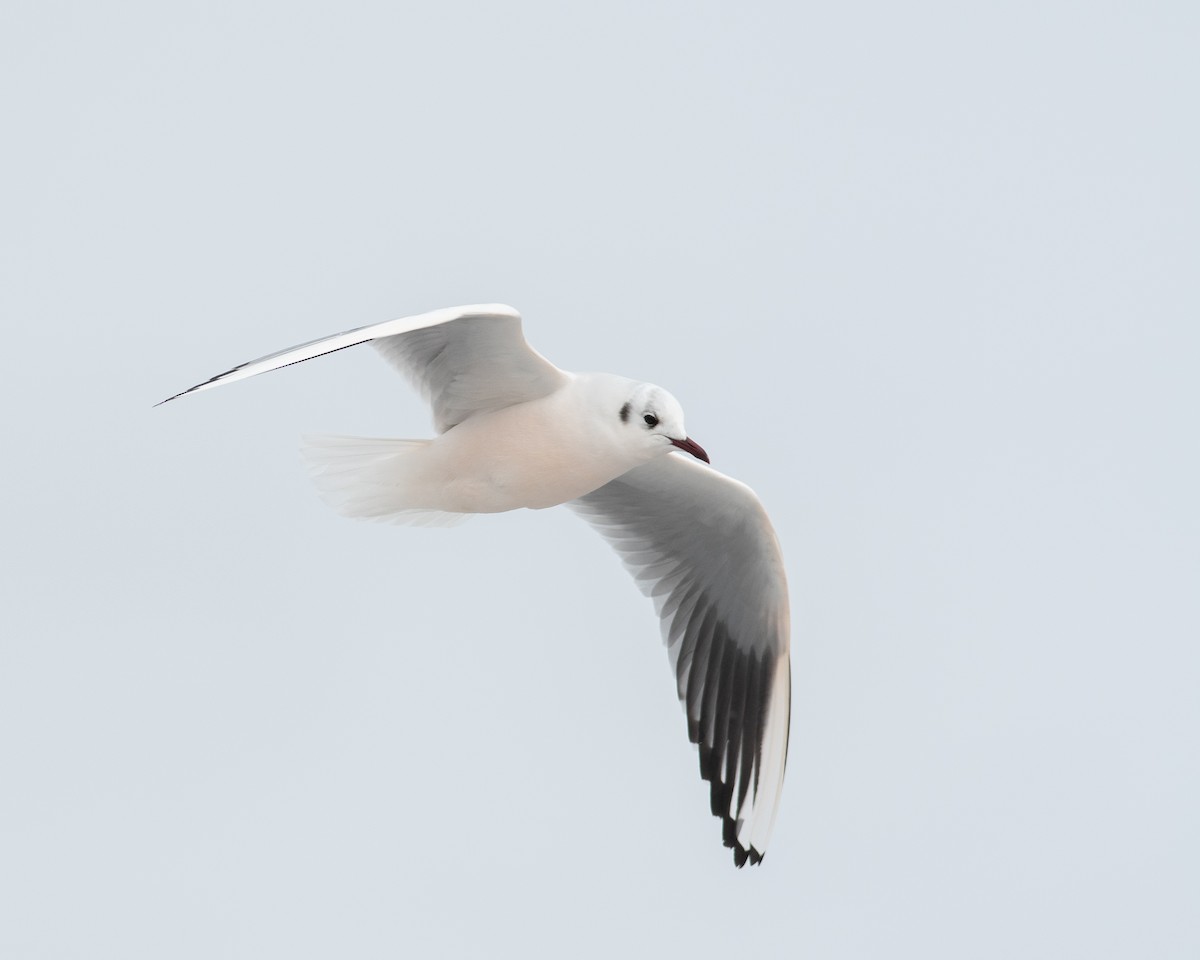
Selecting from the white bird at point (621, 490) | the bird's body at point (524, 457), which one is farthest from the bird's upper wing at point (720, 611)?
the bird's body at point (524, 457)

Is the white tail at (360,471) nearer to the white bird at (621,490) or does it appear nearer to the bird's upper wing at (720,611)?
the white bird at (621,490)

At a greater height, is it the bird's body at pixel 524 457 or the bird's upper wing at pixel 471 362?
the bird's upper wing at pixel 471 362

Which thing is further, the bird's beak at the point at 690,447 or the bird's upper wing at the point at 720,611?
the bird's upper wing at the point at 720,611

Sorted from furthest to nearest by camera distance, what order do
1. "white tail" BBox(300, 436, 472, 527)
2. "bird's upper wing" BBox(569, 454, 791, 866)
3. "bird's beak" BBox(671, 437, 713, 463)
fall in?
"bird's upper wing" BBox(569, 454, 791, 866) → "white tail" BBox(300, 436, 472, 527) → "bird's beak" BBox(671, 437, 713, 463)

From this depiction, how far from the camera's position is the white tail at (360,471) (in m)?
6.77

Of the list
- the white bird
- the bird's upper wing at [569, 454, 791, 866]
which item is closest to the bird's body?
the white bird

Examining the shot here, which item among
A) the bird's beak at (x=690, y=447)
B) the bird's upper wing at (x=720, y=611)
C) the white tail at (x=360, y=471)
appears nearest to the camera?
the bird's beak at (x=690, y=447)

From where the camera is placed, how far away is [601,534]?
784 cm

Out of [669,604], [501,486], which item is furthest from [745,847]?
[501,486]

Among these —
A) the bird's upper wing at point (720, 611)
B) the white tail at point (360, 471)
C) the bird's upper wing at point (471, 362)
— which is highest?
the bird's upper wing at point (471, 362)

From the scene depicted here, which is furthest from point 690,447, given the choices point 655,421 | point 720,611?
point 720,611

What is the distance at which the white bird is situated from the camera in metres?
6.30

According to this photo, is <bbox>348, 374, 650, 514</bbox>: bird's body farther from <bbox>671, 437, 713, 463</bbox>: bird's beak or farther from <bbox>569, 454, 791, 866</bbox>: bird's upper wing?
<bbox>569, 454, 791, 866</bbox>: bird's upper wing

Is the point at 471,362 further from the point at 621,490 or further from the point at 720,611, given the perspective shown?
the point at 720,611
